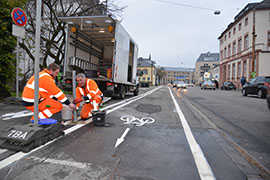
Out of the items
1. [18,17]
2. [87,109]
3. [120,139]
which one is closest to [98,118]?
[87,109]

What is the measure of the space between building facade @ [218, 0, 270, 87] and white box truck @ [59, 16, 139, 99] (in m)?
21.8

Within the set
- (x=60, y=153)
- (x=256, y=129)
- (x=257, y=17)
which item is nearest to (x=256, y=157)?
(x=256, y=129)

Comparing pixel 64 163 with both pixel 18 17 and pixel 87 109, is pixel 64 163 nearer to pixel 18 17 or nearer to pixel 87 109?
pixel 87 109

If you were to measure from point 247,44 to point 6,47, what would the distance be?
40.2 metres

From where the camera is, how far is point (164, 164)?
266cm

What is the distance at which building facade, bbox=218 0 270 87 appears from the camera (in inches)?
1293

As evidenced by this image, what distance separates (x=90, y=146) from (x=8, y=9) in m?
6.94

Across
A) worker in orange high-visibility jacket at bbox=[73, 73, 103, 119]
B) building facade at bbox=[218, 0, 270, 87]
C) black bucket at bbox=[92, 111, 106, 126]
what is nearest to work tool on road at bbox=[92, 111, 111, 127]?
black bucket at bbox=[92, 111, 106, 126]

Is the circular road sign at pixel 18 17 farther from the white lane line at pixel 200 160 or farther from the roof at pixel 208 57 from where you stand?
the roof at pixel 208 57

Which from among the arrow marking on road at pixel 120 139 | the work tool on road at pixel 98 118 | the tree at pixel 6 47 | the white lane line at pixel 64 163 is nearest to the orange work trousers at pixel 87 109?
the work tool on road at pixel 98 118

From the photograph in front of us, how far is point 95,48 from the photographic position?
1191cm

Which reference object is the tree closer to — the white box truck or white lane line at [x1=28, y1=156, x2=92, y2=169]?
the white box truck

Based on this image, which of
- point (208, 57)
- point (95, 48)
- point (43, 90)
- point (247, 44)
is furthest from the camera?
point (208, 57)

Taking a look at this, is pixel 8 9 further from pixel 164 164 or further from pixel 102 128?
pixel 164 164
